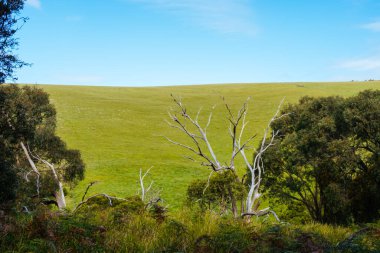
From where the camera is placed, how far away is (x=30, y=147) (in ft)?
107

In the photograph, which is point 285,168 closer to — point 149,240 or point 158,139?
point 149,240

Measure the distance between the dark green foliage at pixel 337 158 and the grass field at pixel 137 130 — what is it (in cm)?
1126

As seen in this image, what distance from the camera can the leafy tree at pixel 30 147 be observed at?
1870cm

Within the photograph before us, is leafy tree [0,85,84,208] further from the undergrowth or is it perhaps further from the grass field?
the undergrowth

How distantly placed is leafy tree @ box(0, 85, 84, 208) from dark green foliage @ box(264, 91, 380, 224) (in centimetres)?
1818

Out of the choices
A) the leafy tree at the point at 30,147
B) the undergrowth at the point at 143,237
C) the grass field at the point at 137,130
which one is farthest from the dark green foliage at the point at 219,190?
the undergrowth at the point at 143,237

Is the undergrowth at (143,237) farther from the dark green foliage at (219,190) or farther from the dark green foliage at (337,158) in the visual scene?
the dark green foliage at (337,158)

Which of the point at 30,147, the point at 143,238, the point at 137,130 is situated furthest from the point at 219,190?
the point at 137,130

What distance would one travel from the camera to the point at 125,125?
7950cm

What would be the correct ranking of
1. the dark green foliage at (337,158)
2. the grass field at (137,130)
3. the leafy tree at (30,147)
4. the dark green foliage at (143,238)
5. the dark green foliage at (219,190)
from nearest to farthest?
1. the dark green foliage at (143,238)
2. the leafy tree at (30,147)
3. the dark green foliage at (219,190)
4. the dark green foliage at (337,158)
5. the grass field at (137,130)

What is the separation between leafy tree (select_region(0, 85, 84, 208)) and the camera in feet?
61.4

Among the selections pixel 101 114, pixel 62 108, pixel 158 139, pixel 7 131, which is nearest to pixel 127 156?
pixel 158 139

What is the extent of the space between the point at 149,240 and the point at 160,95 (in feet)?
374

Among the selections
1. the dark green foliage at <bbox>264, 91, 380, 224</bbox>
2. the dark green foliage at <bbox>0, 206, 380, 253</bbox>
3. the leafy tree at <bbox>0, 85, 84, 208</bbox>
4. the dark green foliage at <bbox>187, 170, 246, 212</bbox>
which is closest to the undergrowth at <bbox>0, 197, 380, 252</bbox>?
the dark green foliage at <bbox>0, 206, 380, 253</bbox>
